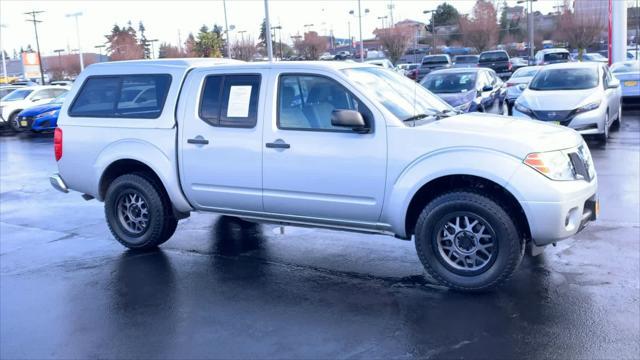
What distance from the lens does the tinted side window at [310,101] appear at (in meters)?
5.97

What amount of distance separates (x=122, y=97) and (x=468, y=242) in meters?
3.92

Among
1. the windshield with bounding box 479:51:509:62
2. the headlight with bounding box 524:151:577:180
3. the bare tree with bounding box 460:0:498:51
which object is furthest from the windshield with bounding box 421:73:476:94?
the bare tree with bounding box 460:0:498:51

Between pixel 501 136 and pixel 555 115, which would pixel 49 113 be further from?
pixel 501 136

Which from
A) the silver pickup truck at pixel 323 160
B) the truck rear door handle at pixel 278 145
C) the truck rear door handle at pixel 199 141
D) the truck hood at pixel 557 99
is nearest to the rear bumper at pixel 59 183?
the silver pickup truck at pixel 323 160

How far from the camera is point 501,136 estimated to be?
5320mm

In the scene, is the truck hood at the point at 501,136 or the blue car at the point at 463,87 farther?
the blue car at the point at 463,87

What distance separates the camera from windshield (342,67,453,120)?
589cm

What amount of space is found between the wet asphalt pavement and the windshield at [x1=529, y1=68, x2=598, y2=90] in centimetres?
611

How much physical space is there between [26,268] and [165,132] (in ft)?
6.53

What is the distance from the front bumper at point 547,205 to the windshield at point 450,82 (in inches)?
432

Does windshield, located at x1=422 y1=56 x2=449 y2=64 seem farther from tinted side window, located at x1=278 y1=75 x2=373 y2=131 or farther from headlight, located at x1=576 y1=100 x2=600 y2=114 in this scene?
tinted side window, located at x1=278 y1=75 x2=373 y2=131

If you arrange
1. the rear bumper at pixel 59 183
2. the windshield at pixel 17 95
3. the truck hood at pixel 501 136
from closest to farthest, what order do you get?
the truck hood at pixel 501 136, the rear bumper at pixel 59 183, the windshield at pixel 17 95

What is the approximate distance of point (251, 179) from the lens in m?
6.26

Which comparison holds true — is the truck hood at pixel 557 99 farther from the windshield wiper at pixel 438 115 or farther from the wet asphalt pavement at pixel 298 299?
the windshield wiper at pixel 438 115
